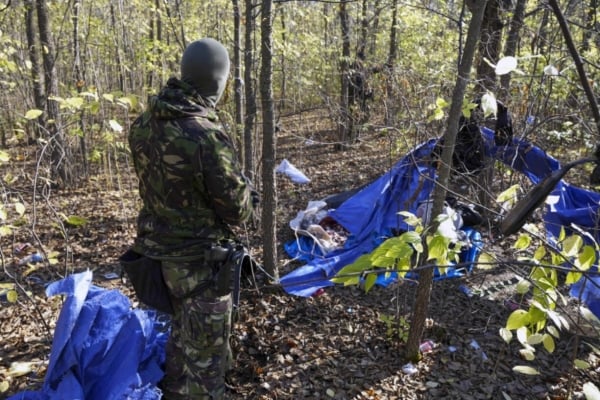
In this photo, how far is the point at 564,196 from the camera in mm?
4398

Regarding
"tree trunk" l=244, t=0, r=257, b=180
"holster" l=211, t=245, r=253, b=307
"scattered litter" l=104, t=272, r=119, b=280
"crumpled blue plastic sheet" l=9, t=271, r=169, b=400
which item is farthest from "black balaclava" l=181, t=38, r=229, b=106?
"scattered litter" l=104, t=272, r=119, b=280

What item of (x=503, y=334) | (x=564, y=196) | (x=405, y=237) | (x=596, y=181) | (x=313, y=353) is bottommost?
(x=313, y=353)

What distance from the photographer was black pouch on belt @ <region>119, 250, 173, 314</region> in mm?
2461

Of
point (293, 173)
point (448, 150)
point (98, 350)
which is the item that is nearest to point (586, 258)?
point (448, 150)

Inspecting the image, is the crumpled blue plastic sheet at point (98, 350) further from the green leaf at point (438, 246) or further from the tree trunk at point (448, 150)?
the green leaf at point (438, 246)

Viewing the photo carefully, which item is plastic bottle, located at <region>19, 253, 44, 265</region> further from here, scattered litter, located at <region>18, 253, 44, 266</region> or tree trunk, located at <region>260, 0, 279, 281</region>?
tree trunk, located at <region>260, 0, 279, 281</region>

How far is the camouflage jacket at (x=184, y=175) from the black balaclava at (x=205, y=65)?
0.21 ft

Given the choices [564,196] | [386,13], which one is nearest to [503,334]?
[564,196]

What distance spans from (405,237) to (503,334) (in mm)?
610

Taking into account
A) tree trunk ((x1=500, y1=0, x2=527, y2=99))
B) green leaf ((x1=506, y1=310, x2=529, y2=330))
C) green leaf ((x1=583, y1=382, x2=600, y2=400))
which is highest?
tree trunk ((x1=500, y1=0, x2=527, y2=99))

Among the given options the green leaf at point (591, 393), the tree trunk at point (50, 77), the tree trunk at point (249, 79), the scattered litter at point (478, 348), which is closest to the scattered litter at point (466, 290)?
the scattered litter at point (478, 348)

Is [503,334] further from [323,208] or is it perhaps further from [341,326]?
[323,208]

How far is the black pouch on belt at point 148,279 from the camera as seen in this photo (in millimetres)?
2461

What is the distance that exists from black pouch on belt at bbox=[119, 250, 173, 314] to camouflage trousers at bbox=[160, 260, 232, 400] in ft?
0.22
